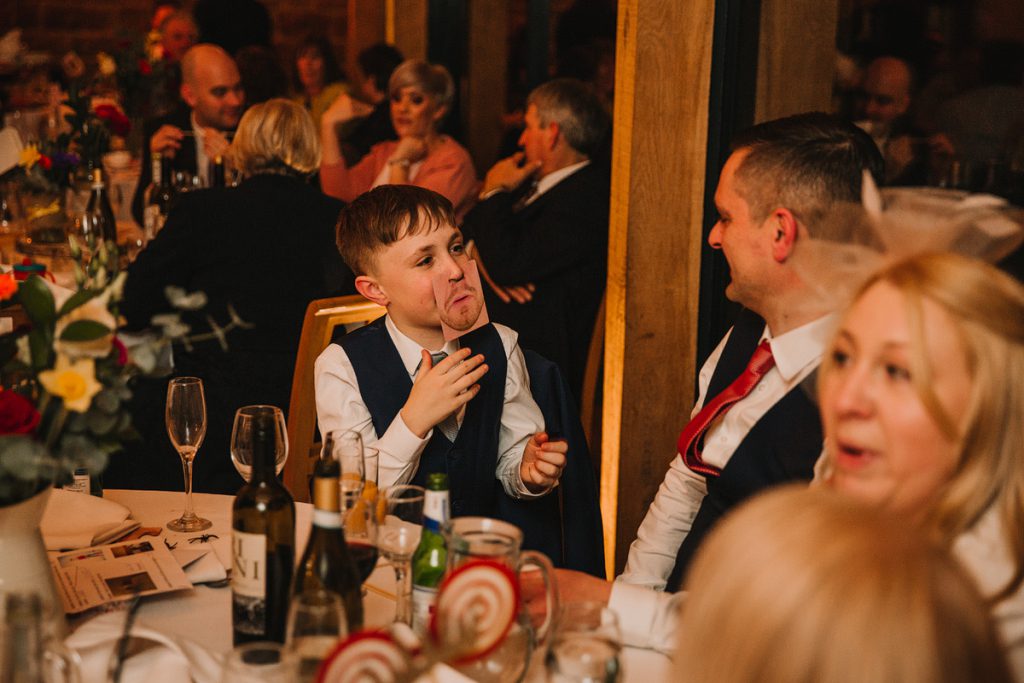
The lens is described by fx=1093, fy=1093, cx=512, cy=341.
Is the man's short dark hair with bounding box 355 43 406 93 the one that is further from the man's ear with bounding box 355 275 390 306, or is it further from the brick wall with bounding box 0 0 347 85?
the man's ear with bounding box 355 275 390 306

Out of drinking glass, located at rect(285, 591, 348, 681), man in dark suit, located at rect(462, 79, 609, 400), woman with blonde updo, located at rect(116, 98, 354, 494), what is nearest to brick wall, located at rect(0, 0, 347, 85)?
man in dark suit, located at rect(462, 79, 609, 400)

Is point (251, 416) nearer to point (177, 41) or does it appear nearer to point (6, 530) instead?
point (6, 530)

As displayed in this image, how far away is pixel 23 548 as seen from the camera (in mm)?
1283

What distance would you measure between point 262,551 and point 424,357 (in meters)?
0.76

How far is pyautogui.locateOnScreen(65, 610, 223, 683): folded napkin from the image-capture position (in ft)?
4.15

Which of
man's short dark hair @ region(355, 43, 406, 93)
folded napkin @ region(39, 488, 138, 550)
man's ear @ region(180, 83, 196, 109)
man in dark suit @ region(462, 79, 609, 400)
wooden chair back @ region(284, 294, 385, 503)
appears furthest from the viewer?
man's short dark hair @ region(355, 43, 406, 93)

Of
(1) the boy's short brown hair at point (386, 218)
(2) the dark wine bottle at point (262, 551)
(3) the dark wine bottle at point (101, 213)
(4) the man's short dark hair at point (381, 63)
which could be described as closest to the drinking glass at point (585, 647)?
(2) the dark wine bottle at point (262, 551)

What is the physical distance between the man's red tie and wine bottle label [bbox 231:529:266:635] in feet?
3.04

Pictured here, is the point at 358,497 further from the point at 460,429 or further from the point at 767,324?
the point at 767,324

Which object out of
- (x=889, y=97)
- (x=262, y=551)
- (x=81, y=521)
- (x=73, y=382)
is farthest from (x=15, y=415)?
(x=889, y=97)

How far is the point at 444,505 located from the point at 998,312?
66cm

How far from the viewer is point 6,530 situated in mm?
1263

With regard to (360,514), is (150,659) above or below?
below

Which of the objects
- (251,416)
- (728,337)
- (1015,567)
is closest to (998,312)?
(1015,567)
